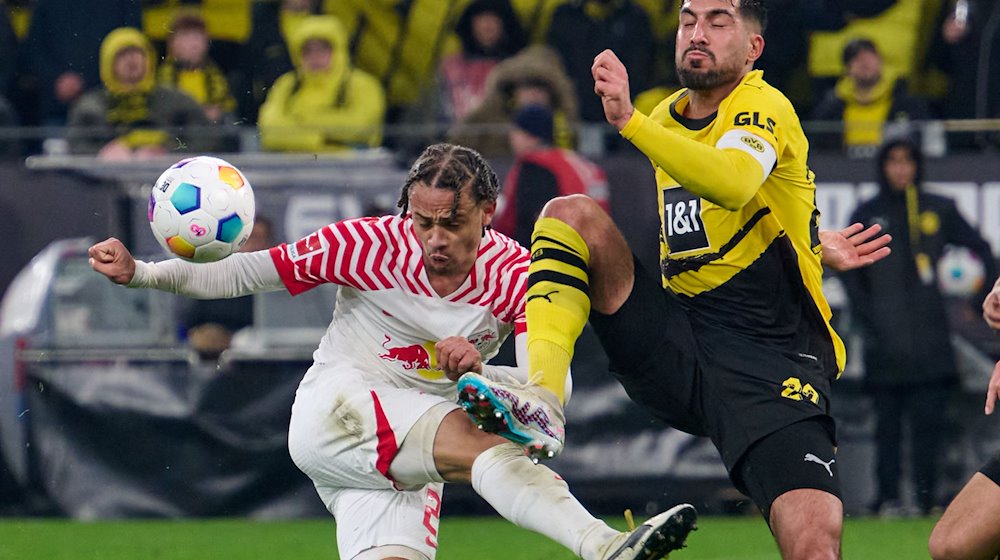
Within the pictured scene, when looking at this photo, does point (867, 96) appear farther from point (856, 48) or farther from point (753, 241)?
point (753, 241)

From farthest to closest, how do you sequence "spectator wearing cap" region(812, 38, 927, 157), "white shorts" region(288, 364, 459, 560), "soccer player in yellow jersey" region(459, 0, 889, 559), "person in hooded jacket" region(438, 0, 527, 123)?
"person in hooded jacket" region(438, 0, 527, 123)
"spectator wearing cap" region(812, 38, 927, 157)
"white shorts" region(288, 364, 459, 560)
"soccer player in yellow jersey" region(459, 0, 889, 559)

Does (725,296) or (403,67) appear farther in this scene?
(403,67)

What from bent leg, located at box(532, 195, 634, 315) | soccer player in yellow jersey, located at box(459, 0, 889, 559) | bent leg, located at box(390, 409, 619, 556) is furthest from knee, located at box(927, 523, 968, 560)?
bent leg, located at box(532, 195, 634, 315)

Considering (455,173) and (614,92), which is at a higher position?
(614,92)

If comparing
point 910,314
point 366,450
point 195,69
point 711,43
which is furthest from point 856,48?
point 366,450

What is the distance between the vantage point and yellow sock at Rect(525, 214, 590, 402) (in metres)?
5.39

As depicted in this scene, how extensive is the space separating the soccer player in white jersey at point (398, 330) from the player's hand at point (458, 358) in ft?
0.83

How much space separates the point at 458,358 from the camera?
5211 millimetres

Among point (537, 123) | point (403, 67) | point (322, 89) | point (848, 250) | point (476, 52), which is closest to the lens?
point (848, 250)

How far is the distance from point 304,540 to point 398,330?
4.01 m

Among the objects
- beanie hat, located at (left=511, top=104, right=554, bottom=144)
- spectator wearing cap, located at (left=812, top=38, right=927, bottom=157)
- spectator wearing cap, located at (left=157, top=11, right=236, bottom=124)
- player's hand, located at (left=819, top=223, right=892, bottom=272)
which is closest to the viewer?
player's hand, located at (left=819, top=223, right=892, bottom=272)

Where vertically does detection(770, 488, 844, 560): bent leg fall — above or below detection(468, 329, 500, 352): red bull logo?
below

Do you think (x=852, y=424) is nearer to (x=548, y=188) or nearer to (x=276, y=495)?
(x=548, y=188)

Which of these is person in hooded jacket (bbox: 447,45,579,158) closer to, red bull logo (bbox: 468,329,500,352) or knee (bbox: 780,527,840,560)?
red bull logo (bbox: 468,329,500,352)
